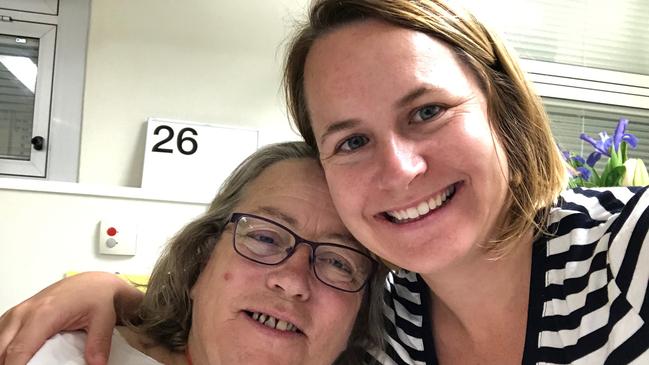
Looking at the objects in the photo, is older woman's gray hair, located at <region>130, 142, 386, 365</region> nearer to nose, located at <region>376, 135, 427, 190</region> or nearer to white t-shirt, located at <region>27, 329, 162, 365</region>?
white t-shirt, located at <region>27, 329, 162, 365</region>

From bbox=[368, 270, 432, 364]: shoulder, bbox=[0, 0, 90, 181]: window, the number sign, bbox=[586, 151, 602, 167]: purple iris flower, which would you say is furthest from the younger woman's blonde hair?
bbox=[0, 0, 90, 181]: window

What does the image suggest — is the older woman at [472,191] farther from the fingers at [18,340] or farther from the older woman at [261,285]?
the fingers at [18,340]

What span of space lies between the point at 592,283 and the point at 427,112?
344 millimetres

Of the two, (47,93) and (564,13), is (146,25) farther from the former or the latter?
(564,13)

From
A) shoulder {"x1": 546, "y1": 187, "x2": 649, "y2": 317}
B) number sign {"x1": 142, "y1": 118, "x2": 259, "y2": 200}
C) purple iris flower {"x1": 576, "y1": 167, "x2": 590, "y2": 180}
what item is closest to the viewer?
shoulder {"x1": 546, "y1": 187, "x2": 649, "y2": 317}

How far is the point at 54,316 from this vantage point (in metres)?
0.97

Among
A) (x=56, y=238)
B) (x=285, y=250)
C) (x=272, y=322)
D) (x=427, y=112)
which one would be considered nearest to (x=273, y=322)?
(x=272, y=322)

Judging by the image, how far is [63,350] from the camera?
38.2 inches

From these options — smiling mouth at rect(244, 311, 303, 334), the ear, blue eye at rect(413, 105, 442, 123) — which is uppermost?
blue eye at rect(413, 105, 442, 123)

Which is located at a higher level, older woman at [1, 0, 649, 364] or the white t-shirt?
older woman at [1, 0, 649, 364]

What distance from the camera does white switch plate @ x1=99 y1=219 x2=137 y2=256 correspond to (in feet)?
5.98

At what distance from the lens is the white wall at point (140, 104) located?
181 centimetres

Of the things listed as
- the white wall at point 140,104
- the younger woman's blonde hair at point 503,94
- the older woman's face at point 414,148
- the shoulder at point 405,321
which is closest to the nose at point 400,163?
the older woman's face at point 414,148

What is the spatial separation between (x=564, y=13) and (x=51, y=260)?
2.47 metres
